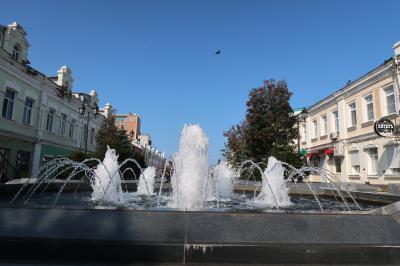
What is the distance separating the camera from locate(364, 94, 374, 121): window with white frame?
76.5 ft

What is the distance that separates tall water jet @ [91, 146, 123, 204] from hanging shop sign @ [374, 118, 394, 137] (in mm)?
14890

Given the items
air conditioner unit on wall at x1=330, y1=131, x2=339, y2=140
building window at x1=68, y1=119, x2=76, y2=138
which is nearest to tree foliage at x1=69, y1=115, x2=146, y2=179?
building window at x1=68, y1=119, x2=76, y2=138

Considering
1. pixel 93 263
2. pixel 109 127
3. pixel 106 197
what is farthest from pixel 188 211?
pixel 109 127

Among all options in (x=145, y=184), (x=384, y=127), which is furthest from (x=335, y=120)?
(x=145, y=184)

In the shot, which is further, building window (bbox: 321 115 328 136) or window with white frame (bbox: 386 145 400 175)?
building window (bbox: 321 115 328 136)

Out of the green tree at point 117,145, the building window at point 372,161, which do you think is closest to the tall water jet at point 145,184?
the green tree at point 117,145

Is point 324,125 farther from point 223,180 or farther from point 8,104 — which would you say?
point 8,104

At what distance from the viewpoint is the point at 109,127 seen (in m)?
29.6

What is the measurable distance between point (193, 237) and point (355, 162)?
2454 cm

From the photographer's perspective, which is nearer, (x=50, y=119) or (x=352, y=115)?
(x=352, y=115)

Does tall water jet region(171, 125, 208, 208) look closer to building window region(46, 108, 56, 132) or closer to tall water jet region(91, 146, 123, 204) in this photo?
tall water jet region(91, 146, 123, 204)

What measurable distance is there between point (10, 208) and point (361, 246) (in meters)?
4.41

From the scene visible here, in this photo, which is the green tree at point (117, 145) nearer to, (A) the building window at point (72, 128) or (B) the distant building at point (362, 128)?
(A) the building window at point (72, 128)

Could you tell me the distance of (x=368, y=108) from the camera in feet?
78.5
